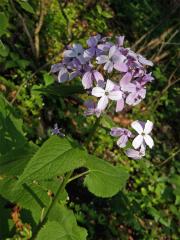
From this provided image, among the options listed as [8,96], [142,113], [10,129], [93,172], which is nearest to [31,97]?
[8,96]

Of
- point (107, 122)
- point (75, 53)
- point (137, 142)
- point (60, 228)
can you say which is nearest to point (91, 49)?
point (75, 53)

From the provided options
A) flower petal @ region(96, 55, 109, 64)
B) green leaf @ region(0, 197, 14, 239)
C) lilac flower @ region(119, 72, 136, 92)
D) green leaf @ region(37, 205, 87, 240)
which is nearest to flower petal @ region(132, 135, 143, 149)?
lilac flower @ region(119, 72, 136, 92)

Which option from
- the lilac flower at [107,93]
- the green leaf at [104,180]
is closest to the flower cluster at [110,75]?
the lilac flower at [107,93]

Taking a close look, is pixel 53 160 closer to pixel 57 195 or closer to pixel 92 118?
pixel 57 195

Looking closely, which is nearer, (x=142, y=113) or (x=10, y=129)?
(x=10, y=129)

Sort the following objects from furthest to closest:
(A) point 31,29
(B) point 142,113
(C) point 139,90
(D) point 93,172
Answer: (B) point 142,113 → (A) point 31,29 → (D) point 93,172 → (C) point 139,90

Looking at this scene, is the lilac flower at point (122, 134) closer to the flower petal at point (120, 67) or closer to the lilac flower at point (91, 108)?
the lilac flower at point (91, 108)

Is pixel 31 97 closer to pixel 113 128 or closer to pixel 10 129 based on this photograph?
pixel 10 129

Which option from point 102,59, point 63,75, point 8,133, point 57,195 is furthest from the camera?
point 8,133
